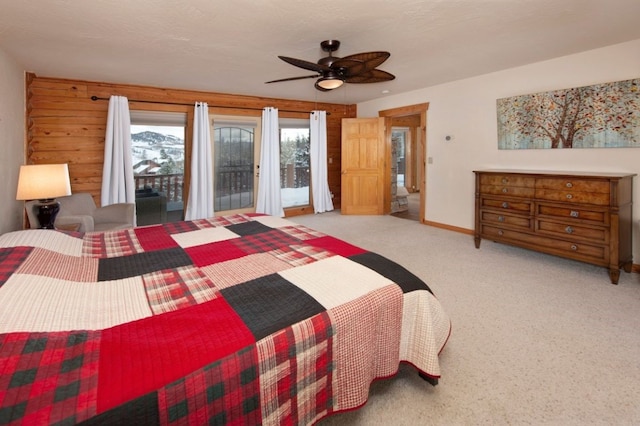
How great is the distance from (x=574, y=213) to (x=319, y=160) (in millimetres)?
4459

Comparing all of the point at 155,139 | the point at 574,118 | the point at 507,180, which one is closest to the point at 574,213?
the point at 507,180

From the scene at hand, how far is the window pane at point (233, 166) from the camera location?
593 cm

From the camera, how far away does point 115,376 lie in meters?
0.90

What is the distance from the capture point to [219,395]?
0.99 meters

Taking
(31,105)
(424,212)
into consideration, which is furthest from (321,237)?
(31,105)

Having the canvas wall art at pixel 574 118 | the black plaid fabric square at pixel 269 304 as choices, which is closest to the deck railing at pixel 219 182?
the canvas wall art at pixel 574 118

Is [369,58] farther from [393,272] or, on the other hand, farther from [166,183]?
[166,183]

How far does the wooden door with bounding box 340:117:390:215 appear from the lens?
21.6ft

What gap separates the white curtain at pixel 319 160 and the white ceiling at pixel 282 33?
2.32 metres

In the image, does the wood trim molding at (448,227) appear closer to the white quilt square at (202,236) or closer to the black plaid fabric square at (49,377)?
the white quilt square at (202,236)

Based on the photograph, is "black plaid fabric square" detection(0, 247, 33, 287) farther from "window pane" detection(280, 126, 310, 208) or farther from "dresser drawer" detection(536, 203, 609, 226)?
"window pane" detection(280, 126, 310, 208)

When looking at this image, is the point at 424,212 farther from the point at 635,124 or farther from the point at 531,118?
the point at 635,124

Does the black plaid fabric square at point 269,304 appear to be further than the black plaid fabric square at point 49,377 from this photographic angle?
Yes

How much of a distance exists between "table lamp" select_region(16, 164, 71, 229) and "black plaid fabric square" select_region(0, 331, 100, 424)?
2544 millimetres
